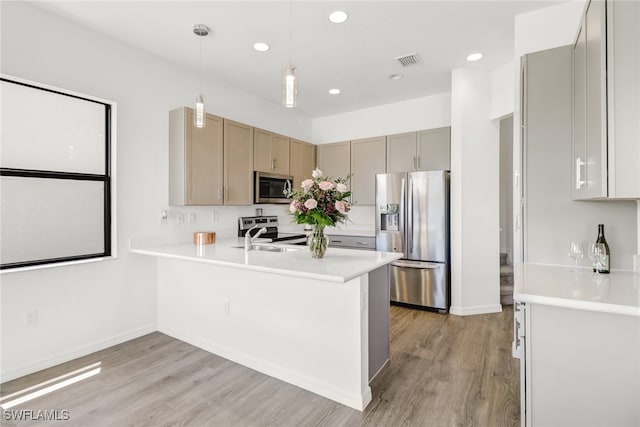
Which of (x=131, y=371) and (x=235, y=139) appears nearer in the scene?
(x=131, y=371)

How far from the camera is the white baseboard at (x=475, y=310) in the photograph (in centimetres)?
371

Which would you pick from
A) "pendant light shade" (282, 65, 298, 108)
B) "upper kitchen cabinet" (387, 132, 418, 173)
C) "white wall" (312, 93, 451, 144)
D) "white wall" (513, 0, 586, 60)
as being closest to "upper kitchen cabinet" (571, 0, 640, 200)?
"white wall" (513, 0, 586, 60)

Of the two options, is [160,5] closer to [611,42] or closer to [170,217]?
[170,217]

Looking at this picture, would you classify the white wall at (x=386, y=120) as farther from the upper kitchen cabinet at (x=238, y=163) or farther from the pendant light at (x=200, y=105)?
the pendant light at (x=200, y=105)

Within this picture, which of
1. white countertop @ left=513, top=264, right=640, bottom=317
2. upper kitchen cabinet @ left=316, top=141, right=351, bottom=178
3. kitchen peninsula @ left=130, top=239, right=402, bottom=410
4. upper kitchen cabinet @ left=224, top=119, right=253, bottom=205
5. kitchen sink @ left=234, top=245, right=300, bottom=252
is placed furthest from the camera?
upper kitchen cabinet @ left=316, top=141, right=351, bottom=178

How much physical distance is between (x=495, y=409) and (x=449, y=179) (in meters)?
2.58

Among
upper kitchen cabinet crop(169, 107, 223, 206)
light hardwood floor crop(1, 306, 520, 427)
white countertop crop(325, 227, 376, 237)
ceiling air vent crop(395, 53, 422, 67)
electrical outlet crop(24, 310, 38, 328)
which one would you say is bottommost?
light hardwood floor crop(1, 306, 520, 427)

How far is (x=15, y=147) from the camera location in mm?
2328

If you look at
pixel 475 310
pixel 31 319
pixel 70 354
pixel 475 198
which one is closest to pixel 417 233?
pixel 475 198

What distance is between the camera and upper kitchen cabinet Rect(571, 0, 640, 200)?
1308 millimetres

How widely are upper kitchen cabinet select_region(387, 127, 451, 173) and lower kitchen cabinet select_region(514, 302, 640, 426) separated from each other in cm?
291

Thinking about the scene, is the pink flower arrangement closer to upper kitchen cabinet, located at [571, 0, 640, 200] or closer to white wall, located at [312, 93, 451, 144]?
upper kitchen cabinet, located at [571, 0, 640, 200]

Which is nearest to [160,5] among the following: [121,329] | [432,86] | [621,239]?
[121,329]

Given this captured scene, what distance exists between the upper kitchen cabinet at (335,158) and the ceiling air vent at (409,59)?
5.38ft
